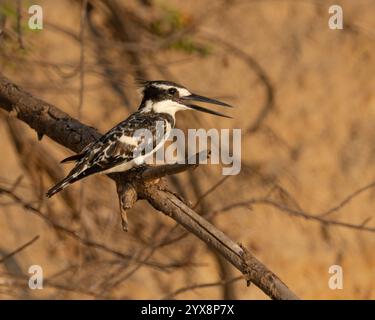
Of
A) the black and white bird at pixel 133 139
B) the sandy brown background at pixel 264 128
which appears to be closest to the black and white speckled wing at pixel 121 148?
the black and white bird at pixel 133 139

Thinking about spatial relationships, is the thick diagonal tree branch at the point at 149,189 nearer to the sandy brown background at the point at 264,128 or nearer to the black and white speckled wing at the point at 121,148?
the black and white speckled wing at the point at 121,148

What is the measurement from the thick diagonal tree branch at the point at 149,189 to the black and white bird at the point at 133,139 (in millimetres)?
51

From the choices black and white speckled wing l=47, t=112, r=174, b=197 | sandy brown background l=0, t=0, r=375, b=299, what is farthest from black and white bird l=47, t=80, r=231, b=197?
sandy brown background l=0, t=0, r=375, b=299

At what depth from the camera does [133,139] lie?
9.79 feet

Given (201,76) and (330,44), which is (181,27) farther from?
(330,44)

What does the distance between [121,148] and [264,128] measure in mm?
1747

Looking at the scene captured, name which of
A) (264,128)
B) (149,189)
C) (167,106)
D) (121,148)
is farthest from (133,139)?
(264,128)

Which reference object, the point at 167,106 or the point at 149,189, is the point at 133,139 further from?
the point at 149,189

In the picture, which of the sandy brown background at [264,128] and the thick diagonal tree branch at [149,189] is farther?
the sandy brown background at [264,128]

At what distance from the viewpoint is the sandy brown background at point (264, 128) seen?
172 inches

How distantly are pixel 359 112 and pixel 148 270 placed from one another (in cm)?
122

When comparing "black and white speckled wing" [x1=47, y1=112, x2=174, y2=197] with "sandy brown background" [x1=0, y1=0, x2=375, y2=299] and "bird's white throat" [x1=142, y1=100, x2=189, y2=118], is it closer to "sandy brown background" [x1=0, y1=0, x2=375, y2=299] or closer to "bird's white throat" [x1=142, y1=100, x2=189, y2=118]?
"bird's white throat" [x1=142, y1=100, x2=189, y2=118]

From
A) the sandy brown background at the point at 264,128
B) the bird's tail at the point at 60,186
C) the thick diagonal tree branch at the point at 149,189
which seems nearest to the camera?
the thick diagonal tree branch at the point at 149,189
